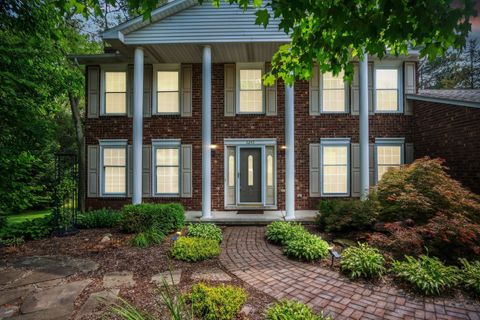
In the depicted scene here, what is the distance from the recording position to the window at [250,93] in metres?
9.11

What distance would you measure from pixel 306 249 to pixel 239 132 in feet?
17.3

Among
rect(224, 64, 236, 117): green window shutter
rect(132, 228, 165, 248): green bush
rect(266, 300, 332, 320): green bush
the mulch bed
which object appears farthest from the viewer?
rect(224, 64, 236, 117): green window shutter

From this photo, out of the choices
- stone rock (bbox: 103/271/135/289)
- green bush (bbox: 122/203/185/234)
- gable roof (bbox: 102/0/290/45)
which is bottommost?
stone rock (bbox: 103/271/135/289)

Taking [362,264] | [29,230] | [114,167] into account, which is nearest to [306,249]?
Answer: [362,264]

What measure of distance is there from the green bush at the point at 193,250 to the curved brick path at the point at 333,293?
0.80 feet

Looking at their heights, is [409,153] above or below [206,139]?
below

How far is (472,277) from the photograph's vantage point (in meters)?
3.59

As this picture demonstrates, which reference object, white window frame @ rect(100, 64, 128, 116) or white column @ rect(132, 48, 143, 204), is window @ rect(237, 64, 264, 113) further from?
white window frame @ rect(100, 64, 128, 116)

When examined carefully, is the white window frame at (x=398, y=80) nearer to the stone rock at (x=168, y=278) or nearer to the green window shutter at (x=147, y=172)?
the green window shutter at (x=147, y=172)

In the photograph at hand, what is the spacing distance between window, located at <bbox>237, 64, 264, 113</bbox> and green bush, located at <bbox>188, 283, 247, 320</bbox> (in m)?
6.92

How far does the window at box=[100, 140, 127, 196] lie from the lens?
9211mm

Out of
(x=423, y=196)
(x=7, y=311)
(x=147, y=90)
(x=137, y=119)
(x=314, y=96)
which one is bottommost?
(x=7, y=311)

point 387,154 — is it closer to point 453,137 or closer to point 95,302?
point 453,137

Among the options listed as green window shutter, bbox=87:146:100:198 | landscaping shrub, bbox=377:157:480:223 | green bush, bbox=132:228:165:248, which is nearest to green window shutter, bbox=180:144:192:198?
green window shutter, bbox=87:146:100:198
